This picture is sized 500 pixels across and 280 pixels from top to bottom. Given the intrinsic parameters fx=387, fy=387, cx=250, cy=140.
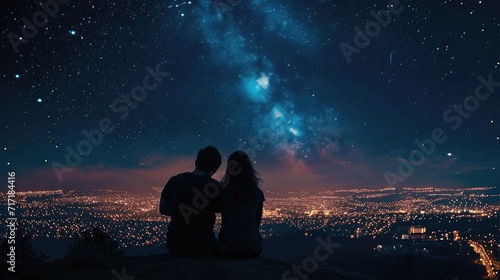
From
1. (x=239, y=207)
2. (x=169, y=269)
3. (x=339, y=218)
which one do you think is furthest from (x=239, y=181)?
(x=339, y=218)

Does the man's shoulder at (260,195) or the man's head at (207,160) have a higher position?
the man's head at (207,160)

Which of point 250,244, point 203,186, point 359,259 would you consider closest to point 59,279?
point 203,186


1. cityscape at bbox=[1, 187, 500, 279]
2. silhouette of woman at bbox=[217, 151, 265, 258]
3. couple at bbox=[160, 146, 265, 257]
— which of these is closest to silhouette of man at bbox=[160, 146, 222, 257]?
couple at bbox=[160, 146, 265, 257]

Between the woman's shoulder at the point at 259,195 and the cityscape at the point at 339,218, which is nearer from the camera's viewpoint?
the woman's shoulder at the point at 259,195

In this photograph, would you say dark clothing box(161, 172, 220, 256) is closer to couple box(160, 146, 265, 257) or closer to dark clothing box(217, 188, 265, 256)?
couple box(160, 146, 265, 257)

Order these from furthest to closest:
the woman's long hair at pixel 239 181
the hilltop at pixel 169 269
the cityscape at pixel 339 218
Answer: the cityscape at pixel 339 218 < the woman's long hair at pixel 239 181 < the hilltop at pixel 169 269

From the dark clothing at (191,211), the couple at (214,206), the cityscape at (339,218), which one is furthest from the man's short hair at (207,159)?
the cityscape at (339,218)

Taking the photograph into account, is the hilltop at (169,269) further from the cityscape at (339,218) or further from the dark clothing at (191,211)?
the cityscape at (339,218)

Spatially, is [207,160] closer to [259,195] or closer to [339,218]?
[259,195]
